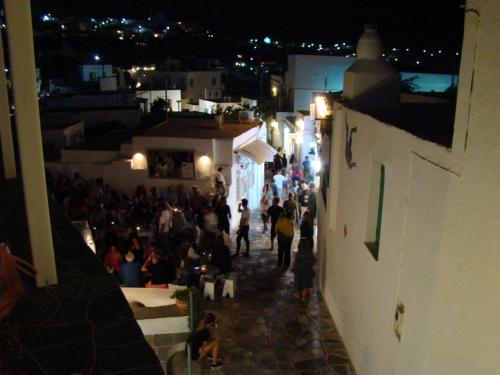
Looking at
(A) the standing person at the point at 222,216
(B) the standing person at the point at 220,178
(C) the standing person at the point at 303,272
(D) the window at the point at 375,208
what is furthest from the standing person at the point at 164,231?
(D) the window at the point at 375,208

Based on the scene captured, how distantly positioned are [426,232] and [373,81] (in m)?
5.50

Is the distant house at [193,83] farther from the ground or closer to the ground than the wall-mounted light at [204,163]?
farther from the ground

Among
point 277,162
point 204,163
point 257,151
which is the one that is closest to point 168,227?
point 204,163

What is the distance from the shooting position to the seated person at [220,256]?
460 inches

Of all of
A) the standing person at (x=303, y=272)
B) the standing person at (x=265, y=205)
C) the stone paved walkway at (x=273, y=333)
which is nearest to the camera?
the stone paved walkway at (x=273, y=333)

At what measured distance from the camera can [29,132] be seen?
3908 millimetres

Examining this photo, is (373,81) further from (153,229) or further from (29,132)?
(29,132)

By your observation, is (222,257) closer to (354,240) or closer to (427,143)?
(354,240)

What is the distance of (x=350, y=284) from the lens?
8.90m

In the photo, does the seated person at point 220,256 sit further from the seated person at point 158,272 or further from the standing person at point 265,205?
the standing person at point 265,205

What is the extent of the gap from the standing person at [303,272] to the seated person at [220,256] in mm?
1687

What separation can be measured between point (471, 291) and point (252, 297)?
752 centimetres

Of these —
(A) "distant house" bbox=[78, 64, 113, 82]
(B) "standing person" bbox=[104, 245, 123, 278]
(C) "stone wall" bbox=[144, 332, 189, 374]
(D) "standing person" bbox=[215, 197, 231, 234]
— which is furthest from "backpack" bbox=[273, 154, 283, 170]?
(A) "distant house" bbox=[78, 64, 113, 82]

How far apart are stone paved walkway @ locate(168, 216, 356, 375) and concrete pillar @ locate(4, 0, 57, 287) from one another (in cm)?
484
